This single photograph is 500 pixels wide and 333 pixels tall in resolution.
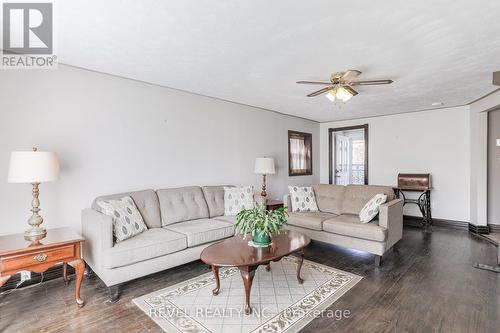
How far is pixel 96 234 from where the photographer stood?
2.56 m

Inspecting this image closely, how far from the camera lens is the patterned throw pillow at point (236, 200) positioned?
407cm

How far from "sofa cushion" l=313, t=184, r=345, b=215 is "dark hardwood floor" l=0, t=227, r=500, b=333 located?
3.10 feet

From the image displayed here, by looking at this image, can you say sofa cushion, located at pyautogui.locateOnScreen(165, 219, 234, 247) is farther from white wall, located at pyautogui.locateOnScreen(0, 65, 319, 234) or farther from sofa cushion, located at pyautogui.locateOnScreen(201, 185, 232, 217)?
white wall, located at pyautogui.locateOnScreen(0, 65, 319, 234)

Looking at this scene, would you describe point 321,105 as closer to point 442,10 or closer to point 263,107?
point 263,107

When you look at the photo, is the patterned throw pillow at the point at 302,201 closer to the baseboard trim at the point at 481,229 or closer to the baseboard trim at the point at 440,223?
the baseboard trim at the point at 440,223

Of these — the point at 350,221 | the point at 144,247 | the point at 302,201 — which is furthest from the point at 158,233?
the point at 350,221

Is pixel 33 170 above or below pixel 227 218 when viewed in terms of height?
above

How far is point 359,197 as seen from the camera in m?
4.20

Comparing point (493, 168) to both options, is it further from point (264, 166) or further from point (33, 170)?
point (33, 170)

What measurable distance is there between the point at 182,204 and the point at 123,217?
95cm

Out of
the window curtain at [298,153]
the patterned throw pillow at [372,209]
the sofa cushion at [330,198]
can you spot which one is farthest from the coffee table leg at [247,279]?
the window curtain at [298,153]

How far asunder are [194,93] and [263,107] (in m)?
1.61

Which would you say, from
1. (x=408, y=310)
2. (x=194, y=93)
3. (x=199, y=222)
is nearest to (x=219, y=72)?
(x=194, y=93)

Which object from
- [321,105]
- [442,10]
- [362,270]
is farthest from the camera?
[321,105]
